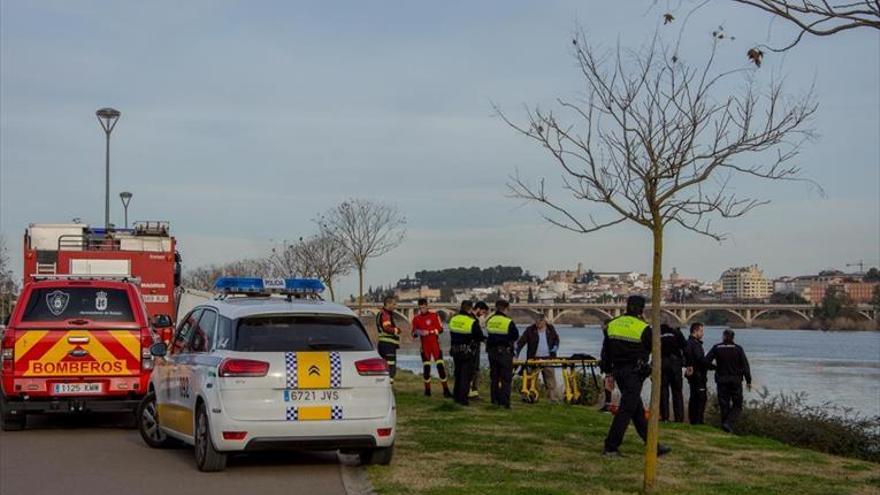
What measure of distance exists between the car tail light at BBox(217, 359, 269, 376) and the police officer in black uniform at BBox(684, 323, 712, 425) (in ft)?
32.6

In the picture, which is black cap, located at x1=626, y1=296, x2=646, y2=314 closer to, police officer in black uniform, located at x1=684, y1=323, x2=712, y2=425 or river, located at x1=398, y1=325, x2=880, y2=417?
police officer in black uniform, located at x1=684, y1=323, x2=712, y2=425

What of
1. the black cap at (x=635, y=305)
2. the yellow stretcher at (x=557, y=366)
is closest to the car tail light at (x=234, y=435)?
the black cap at (x=635, y=305)

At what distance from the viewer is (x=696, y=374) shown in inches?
747

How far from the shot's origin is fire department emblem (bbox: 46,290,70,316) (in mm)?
15344

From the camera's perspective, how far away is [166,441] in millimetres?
13508

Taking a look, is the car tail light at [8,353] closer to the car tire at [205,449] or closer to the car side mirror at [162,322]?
the car side mirror at [162,322]

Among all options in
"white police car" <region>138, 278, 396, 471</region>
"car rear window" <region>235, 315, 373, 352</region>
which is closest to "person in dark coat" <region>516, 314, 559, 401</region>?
"white police car" <region>138, 278, 396, 471</region>

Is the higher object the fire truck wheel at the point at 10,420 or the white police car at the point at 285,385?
the white police car at the point at 285,385

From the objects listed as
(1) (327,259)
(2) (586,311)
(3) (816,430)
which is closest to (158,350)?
(3) (816,430)

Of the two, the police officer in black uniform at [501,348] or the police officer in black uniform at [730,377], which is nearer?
the police officer in black uniform at [730,377]

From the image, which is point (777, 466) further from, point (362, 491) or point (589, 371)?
point (589, 371)

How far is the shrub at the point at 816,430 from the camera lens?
17281 mm

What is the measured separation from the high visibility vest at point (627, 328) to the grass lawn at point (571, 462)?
130 centimetres

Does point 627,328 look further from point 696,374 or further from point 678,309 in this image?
point 678,309
